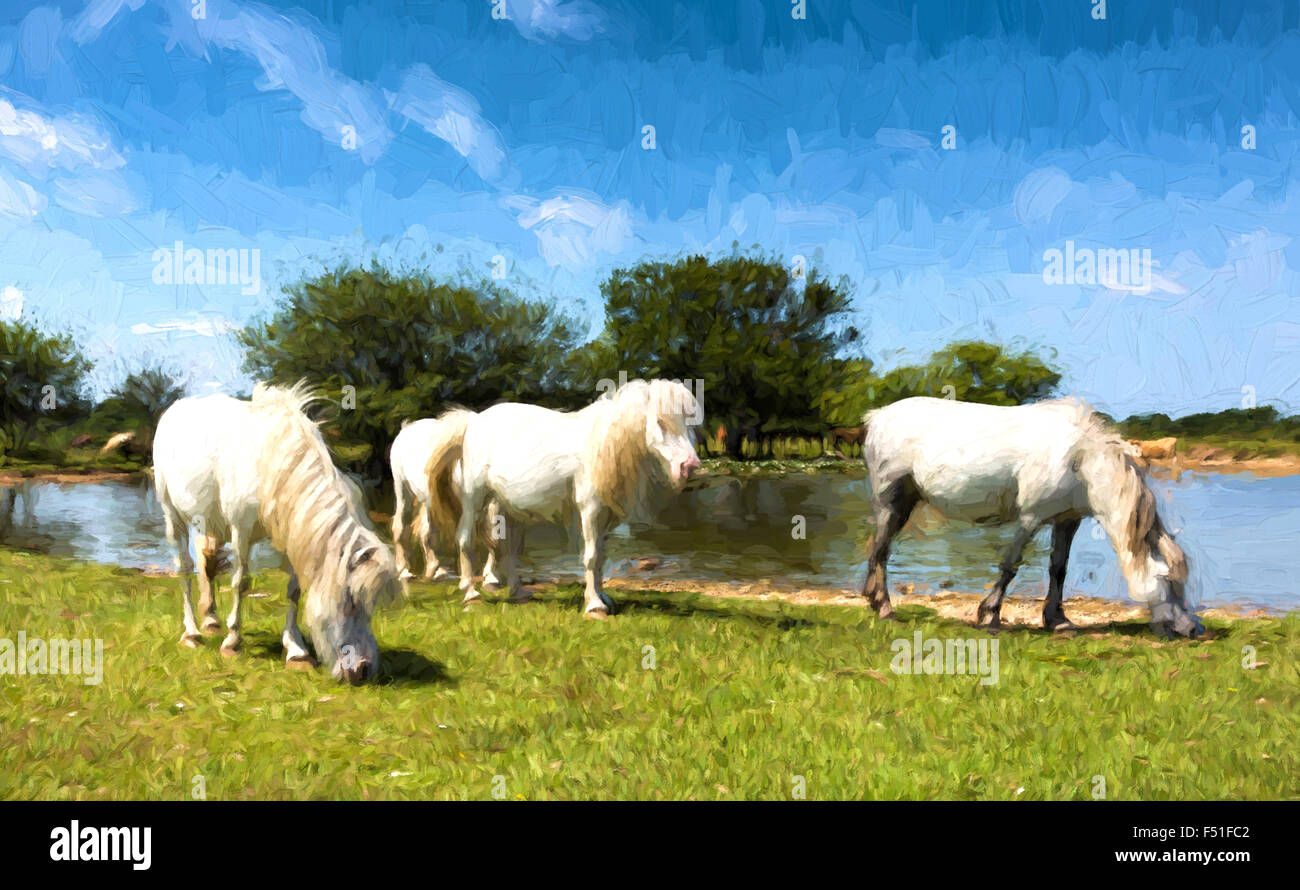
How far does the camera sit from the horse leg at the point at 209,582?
7234 millimetres

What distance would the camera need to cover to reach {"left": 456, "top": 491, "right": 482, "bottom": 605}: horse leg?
406 inches

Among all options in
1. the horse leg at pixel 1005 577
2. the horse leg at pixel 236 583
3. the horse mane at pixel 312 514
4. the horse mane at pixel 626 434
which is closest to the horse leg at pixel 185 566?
the horse leg at pixel 236 583

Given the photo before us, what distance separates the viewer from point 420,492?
37.3 feet

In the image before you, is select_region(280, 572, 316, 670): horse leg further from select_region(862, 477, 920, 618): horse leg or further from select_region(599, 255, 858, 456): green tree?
select_region(599, 255, 858, 456): green tree

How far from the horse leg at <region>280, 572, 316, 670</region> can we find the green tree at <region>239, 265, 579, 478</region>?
24370 mm

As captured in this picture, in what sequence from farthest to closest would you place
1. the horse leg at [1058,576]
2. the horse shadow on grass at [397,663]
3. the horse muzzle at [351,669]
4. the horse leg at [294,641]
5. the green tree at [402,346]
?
the green tree at [402,346]
the horse leg at [1058,576]
the horse leg at [294,641]
the horse shadow on grass at [397,663]
the horse muzzle at [351,669]

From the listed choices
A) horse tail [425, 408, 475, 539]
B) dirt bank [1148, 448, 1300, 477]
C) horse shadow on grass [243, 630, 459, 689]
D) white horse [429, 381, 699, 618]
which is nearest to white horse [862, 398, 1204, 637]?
white horse [429, 381, 699, 618]

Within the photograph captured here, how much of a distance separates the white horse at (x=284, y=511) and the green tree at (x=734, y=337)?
34.9 meters

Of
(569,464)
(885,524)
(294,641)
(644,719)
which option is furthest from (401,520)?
(644,719)

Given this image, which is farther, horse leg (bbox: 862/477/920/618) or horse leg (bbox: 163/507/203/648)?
horse leg (bbox: 862/477/920/618)

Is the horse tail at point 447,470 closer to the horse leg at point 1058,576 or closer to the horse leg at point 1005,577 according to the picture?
the horse leg at point 1005,577
